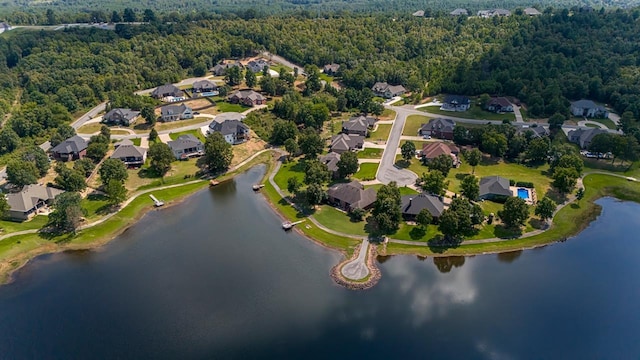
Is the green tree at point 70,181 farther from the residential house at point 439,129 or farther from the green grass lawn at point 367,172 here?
the residential house at point 439,129

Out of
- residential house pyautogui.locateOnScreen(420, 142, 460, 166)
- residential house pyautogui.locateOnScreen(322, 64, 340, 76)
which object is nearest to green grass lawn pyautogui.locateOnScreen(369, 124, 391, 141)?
residential house pyautogui.locateOnScreen(420, 142, 460, 166)

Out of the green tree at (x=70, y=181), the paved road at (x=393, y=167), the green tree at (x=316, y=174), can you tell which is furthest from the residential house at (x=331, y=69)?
the green tree at (x=70, y=181)

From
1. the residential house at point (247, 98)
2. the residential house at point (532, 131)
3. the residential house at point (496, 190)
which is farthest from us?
the residential house at point (247, 98)

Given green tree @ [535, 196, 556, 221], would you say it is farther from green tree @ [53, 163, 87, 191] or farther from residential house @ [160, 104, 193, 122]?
residential house @ [160, 104, 193, 122]

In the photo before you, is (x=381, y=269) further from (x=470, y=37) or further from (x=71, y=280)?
(x=470, y=37)

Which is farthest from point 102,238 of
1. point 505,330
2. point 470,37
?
point 470,37

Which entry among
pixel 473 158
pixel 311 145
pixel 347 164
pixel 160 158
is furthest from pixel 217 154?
pixel 473 158

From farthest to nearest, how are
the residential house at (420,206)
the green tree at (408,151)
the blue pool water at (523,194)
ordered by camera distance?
the green tree at (408,151) < the blue pool water at (523,194) < the residential house at (420,206)
